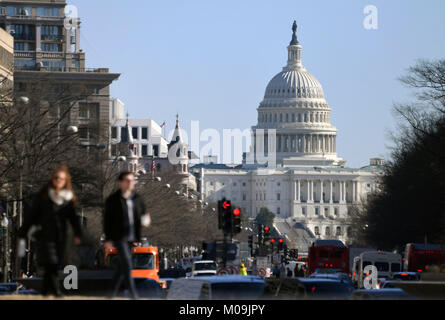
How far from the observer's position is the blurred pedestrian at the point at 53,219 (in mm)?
14586

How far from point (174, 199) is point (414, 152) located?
23345 mm

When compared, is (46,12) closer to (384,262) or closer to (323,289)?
(384,262)

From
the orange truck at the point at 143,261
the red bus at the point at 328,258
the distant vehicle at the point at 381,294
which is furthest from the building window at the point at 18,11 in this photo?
the distant vehicle at the point at 381,294

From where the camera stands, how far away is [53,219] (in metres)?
14.7

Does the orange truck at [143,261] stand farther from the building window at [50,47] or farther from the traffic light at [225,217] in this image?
the building window at [50,47]

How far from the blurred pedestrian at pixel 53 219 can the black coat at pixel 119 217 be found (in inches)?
13.3

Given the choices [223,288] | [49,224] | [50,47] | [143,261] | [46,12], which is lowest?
[223,288]

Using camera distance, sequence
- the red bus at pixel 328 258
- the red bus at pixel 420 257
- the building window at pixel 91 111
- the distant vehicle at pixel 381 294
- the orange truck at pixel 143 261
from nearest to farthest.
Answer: the distant vehicle at pixel 381 294
the orange truck at pixel 143 261
the red bus at pixel 420 257
the red bus at pixel 328 258
the building window at pixel 91 111

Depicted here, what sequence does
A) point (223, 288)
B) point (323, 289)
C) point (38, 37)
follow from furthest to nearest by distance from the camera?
point (38, 37) → point (323, 289) → point (223, 288)

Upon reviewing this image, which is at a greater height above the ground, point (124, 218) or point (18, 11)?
point (18, 11)

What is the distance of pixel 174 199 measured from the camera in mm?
100875

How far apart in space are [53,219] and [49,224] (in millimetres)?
72

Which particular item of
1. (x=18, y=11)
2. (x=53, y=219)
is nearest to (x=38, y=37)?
(x=18, y=11)
